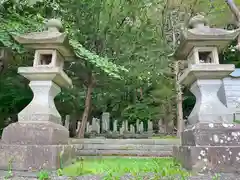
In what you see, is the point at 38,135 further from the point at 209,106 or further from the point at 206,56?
the point at 206,56

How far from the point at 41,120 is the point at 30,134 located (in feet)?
0.81

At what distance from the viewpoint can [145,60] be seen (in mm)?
7559

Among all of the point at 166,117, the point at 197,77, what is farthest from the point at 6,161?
the point at 166,117

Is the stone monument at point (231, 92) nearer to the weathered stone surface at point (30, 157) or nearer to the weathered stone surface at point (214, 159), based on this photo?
the weathered stone surface at point (214, 159)

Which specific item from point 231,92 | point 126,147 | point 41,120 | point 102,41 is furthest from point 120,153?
point 231,92

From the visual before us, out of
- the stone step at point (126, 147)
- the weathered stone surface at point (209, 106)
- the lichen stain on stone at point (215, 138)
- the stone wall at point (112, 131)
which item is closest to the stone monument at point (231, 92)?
the stone wall at point (112, 131)

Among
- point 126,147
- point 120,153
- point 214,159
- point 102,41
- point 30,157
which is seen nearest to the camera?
point 214,159

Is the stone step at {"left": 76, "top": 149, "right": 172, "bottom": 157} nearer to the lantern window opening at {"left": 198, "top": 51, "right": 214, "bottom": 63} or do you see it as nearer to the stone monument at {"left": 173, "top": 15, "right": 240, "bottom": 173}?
the stone monument at {"left": 173, "top": 15, "right": 240, "bottom": 173}

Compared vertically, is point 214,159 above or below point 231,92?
below

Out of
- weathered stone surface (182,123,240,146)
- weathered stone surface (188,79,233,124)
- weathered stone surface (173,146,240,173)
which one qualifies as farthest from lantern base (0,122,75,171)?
weathered stone surface (188,79,233,124)

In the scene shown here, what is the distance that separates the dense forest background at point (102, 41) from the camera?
199 inches

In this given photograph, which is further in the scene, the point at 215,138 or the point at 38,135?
the point at 38,135

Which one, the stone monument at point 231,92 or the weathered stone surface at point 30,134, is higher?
the stone monument at point 231,92

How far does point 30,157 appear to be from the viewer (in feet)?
9.29
